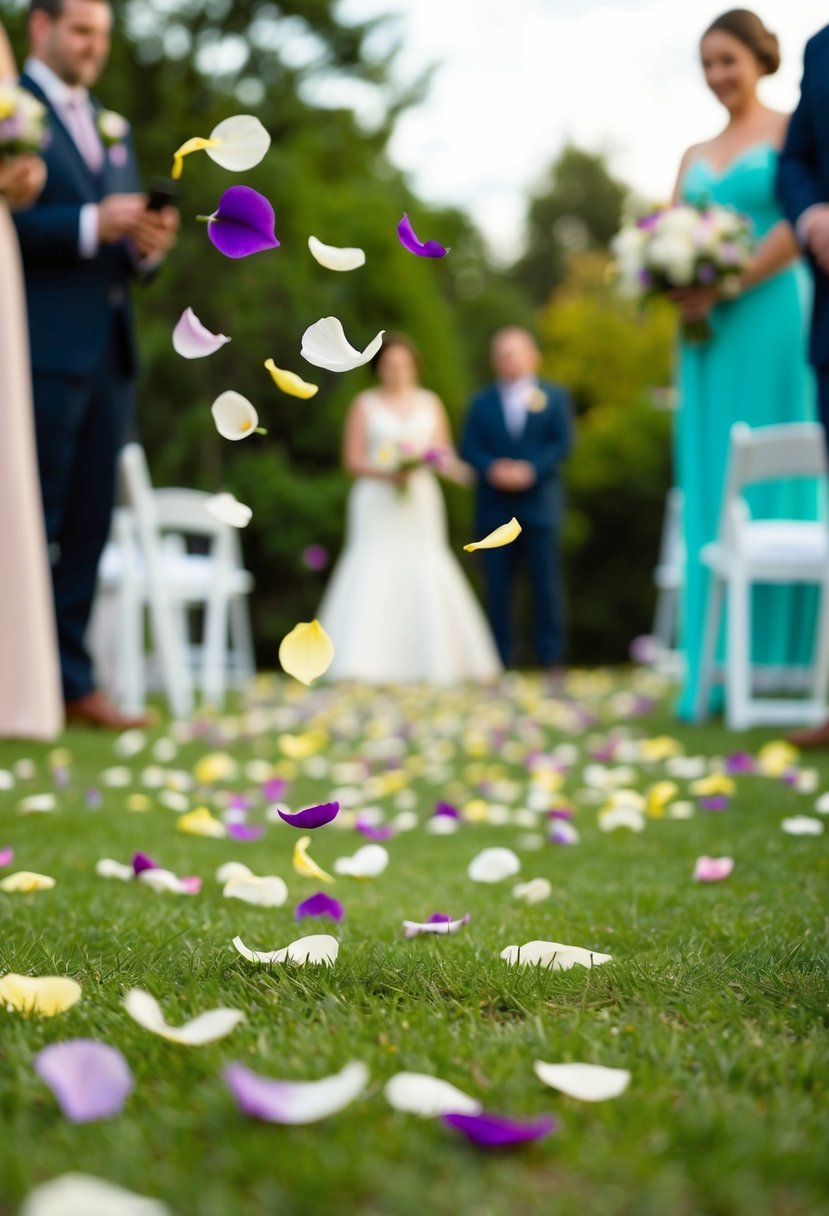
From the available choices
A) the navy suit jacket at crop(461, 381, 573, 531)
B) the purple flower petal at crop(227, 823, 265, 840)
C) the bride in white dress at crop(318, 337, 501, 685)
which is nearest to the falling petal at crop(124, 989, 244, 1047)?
the purple flower petal at crop(227, 823, 265, 840)

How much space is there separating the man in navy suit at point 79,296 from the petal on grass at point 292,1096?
4102 mm

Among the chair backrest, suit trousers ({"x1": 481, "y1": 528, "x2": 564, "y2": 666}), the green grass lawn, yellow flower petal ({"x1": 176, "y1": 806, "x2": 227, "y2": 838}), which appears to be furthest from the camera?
suit trousers ({"x1": 481, "y1": 528, "x2": 564, "y2": 666})

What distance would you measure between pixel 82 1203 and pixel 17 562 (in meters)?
3.58

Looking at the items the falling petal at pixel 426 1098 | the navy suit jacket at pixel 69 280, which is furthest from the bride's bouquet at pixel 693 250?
the falling petal at pixel 426 1098

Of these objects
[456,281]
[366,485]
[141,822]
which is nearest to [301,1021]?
[141,822]

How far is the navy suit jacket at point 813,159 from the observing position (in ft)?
12.4

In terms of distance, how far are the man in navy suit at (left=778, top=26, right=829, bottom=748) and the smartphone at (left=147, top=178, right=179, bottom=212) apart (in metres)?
1.93

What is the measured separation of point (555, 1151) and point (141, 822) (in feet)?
7.15

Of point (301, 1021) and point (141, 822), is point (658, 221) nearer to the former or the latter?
point (141, 822)

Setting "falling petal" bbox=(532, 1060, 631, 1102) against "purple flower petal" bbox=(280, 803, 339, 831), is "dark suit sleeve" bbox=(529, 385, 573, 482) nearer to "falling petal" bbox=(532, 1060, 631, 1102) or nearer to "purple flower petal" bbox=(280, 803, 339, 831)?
"purple flower petal" bbox=(280, 803, 339, 831)

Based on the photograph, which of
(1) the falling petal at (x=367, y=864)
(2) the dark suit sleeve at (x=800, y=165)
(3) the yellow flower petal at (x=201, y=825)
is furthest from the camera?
(2) the dark suit sleeve at (x=800, y=165)

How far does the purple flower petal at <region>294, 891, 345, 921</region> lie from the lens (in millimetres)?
1820

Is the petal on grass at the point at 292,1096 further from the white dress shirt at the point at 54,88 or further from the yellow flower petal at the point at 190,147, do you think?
the white dress shirt at the point at 54,88

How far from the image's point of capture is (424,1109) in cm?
96
